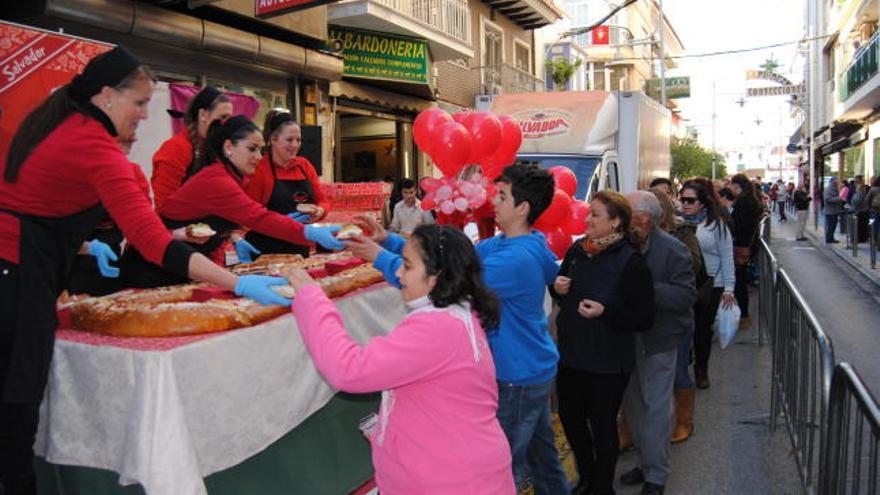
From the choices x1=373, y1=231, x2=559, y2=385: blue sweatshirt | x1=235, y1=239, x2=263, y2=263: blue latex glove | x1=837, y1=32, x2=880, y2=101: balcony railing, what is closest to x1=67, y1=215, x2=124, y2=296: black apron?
x1=235, y1=239, x2=263, y2=263: blue latex glove

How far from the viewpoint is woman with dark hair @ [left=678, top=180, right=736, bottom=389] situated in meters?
6.73

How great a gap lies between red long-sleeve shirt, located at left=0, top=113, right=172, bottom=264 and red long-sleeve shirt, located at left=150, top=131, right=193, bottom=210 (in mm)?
1352

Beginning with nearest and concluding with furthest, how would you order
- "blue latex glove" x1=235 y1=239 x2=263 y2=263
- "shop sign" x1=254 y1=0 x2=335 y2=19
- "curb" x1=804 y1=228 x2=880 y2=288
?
1. "blue latex glove" x1=235 y1=239 x2=263 y2=263
2. "shop sign" x1=254 y1=0 x2=335 y2=19
3. "curb" x1=804 y1=228 x2=880 y2=288

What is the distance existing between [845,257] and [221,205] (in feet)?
55.6

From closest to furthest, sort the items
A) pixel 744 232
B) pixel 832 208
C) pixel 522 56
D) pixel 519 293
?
pixel 519 293, pixel 744 232, pixel 832 208, pixel 522 56

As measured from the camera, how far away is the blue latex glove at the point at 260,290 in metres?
2.52

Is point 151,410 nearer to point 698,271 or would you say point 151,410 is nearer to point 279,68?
point 698,271

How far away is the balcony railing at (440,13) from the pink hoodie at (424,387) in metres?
13.0

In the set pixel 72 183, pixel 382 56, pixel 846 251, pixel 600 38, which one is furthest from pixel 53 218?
pixel 600 38

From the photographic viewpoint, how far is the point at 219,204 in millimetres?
3488

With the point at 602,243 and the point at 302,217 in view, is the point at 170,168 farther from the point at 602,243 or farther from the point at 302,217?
the point at 602,243

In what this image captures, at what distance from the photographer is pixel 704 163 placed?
158 feet

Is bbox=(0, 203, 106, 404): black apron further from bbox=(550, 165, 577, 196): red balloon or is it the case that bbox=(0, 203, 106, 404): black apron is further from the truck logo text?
the truck logo text

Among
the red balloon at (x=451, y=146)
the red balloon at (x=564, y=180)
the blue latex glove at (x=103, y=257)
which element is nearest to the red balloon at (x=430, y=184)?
the red balloon at (x=451, y=146)
